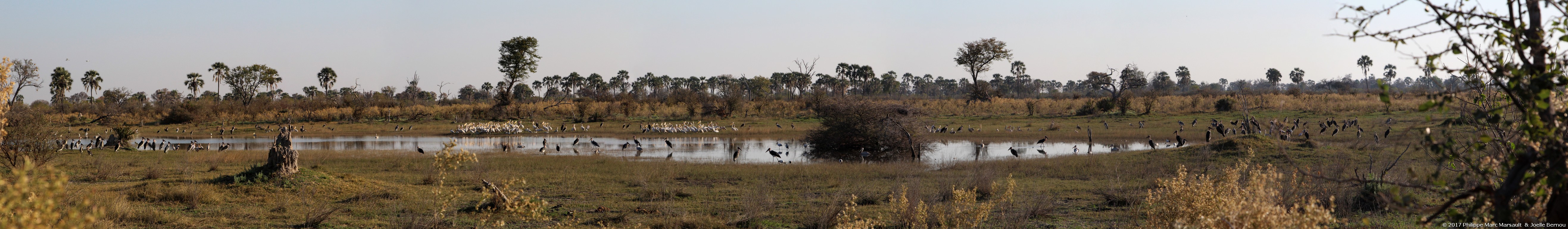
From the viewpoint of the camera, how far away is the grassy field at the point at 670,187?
27.7 ft

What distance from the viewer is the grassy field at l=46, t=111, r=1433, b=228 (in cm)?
844

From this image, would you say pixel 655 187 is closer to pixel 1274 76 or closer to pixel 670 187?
pixel 670 187

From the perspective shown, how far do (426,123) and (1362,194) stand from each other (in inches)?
1771

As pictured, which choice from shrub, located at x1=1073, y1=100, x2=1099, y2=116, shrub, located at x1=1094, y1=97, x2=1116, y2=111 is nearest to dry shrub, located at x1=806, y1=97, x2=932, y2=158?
shrub, located at x1=1073, y1=100, x2=1099, y2=116

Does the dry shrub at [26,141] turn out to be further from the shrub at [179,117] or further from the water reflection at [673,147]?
the shrub at [179,117]

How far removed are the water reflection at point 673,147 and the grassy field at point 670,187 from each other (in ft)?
8.26

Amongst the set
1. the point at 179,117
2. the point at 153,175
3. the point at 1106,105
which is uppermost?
the point at 179,117

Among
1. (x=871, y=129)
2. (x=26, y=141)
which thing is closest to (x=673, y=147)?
(x=871, y=129)

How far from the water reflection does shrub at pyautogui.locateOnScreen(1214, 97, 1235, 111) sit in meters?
20.9

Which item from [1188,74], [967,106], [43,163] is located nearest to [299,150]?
[43,163]

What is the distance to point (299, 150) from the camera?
24.3 m

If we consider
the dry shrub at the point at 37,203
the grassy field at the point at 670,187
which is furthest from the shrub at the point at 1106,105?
the dry shrub at the point at 37,203

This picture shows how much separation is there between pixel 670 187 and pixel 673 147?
584 inches

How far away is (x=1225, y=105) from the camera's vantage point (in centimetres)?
4416
